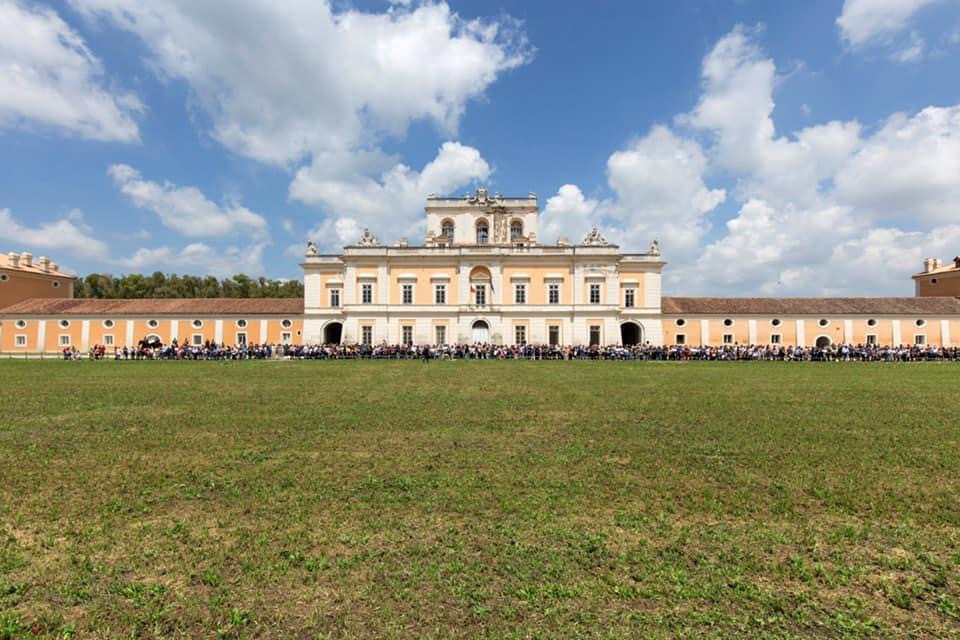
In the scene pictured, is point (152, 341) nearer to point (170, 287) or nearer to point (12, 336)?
point (12, 336)

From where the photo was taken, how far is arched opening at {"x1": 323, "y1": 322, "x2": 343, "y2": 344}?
118 ft

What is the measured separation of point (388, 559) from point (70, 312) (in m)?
A: 41.9

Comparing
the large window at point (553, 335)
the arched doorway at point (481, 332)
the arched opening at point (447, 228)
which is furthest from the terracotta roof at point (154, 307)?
the large window at point (553, 335)

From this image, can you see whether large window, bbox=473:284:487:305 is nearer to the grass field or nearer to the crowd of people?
the crowd of people

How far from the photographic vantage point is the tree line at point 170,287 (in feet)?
193

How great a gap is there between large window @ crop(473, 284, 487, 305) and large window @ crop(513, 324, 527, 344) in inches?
117

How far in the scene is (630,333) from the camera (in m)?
36.5

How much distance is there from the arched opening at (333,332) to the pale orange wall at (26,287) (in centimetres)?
2528

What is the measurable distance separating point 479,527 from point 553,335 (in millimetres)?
31005

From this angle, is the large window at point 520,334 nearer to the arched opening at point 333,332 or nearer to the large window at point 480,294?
the large window at point 480,294

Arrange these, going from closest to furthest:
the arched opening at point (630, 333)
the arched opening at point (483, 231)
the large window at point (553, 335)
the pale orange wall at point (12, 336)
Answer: the pale orange wall at point (12, 336)
the large window at point (553, 335)
the arched opening at point (630, 333)
the arched opening at point (483, 231)

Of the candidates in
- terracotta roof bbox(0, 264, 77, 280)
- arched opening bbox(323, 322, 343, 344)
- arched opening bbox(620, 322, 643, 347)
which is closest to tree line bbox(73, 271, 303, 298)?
terracotta roof bbox(0, 264, 77, 280)

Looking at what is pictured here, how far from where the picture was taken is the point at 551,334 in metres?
34.5

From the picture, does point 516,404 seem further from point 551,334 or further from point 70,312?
point 70,312
